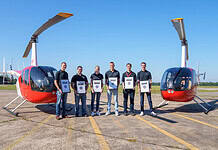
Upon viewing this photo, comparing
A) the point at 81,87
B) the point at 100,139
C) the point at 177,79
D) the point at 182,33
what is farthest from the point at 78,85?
the point at 182,33

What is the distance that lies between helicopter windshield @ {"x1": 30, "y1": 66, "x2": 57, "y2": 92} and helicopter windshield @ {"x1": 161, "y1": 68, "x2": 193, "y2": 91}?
506cm

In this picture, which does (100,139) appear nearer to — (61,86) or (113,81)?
(61,86)

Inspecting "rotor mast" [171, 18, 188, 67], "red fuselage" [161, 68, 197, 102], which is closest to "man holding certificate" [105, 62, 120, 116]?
"red fuselage" [161, 68, 197, 102]

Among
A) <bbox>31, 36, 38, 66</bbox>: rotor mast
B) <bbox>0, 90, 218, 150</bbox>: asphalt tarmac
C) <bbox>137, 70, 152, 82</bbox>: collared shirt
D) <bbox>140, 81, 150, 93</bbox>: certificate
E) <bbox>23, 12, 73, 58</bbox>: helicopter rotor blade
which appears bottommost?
<bbox>0, 90, 218, 150</bbox>: asphalt tarmac

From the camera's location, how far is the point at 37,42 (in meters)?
8.09

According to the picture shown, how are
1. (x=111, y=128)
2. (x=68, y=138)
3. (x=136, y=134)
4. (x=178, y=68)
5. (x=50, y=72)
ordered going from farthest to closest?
(x=178, y=68)
(x=50, y=72)
(x=111, y=128)
(x=136, y=134)
(x=68, y=138)

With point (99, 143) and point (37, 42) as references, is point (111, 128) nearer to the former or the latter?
point (99, 143)

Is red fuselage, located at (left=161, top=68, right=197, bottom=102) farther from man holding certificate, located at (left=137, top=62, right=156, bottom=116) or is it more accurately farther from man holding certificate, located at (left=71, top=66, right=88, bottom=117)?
man holding certificate, located at (left=71, top=66, right=88, bottom=117)

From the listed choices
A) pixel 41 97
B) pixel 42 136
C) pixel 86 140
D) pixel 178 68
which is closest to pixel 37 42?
pixel 41 97

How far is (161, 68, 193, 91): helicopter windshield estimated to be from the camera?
746cm

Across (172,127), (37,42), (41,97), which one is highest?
(37,42)

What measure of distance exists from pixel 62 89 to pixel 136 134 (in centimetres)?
336

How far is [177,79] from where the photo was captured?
24.7 ft

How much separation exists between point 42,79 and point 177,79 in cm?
586
